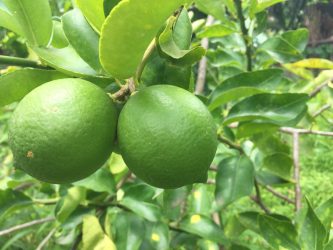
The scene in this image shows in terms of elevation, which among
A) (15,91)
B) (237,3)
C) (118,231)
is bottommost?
(118,231)

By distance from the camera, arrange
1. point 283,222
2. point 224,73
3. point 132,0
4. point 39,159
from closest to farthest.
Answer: point 132,0
point 39,159
point 283,222
point 224,73

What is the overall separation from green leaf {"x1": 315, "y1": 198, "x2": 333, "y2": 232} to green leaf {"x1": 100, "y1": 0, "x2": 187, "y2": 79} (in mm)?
571

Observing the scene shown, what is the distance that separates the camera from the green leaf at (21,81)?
0.76 meters

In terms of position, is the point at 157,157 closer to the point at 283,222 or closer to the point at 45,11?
the point at 45,11

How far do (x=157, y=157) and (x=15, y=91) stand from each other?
299mm

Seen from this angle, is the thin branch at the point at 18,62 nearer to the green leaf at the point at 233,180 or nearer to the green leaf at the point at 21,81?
the green leaf at the point at 21,81

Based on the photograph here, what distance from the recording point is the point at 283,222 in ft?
3.35

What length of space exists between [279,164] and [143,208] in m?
Result: 0.40

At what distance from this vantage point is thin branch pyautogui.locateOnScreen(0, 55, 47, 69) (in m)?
0.81

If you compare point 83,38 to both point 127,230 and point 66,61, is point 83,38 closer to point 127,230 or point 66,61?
point 66,61

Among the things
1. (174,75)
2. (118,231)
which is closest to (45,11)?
(174,75)

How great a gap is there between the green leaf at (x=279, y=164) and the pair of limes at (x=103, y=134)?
1.68ft

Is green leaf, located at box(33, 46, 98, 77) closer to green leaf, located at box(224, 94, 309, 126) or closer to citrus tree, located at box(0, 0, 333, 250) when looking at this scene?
citrus tree, located at box(0, 0, 333, 250)

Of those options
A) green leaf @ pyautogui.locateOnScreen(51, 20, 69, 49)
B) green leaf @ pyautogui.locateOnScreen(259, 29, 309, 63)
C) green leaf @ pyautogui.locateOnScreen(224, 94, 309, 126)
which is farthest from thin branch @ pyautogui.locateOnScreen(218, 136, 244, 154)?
green leaf @ pyautogui.locateOnScreen(51, 20, 69, 49)
